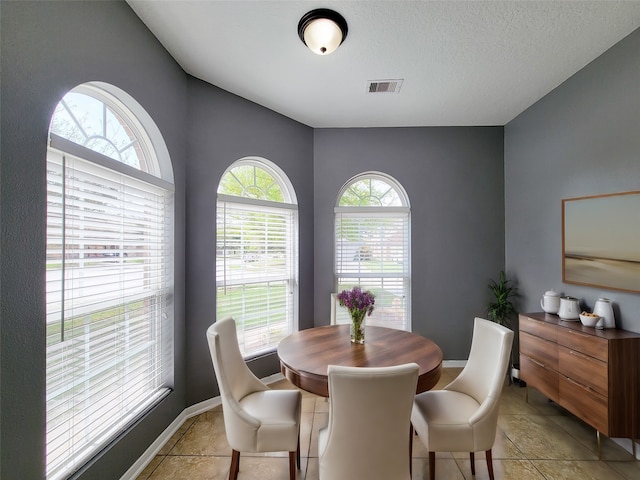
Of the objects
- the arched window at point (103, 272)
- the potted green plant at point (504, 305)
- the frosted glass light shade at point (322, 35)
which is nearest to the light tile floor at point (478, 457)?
the arched window at point (103, 272)

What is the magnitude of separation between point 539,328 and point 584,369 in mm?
433

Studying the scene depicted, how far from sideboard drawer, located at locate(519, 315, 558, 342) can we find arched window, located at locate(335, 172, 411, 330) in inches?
45.6

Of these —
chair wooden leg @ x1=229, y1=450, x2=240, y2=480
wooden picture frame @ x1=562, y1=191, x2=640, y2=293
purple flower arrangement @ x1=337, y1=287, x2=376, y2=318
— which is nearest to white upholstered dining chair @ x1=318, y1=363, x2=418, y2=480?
chair wooden leg @ x1=229, y1=450, x2=240, y2=480

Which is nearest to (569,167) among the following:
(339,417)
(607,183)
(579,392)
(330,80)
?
(607,183)

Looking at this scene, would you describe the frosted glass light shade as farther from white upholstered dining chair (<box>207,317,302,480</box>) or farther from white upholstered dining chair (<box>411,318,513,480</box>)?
white upholstered dining chair (<box>411,318,513,480</box>)

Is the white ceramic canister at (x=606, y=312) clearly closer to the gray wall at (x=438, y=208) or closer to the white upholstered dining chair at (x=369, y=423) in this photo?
the gray wall at (x=438, y=208)

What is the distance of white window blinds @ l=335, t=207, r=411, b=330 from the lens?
3355 mm

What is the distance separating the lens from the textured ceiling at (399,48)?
5.51 ft

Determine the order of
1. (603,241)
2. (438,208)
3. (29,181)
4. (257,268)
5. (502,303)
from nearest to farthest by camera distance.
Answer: (29,181) < (603,241) < (257,268) < (502,303) < (438,208)

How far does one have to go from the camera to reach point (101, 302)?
1556mm

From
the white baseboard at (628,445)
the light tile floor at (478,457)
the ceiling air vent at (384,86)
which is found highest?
→ the ceiling air vent at (384,86)

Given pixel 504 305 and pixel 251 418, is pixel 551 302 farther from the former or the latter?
pixel 251 418

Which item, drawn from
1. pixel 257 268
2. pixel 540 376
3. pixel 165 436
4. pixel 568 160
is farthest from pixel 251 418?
pixel 568 160

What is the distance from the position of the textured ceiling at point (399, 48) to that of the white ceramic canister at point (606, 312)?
190 cm
